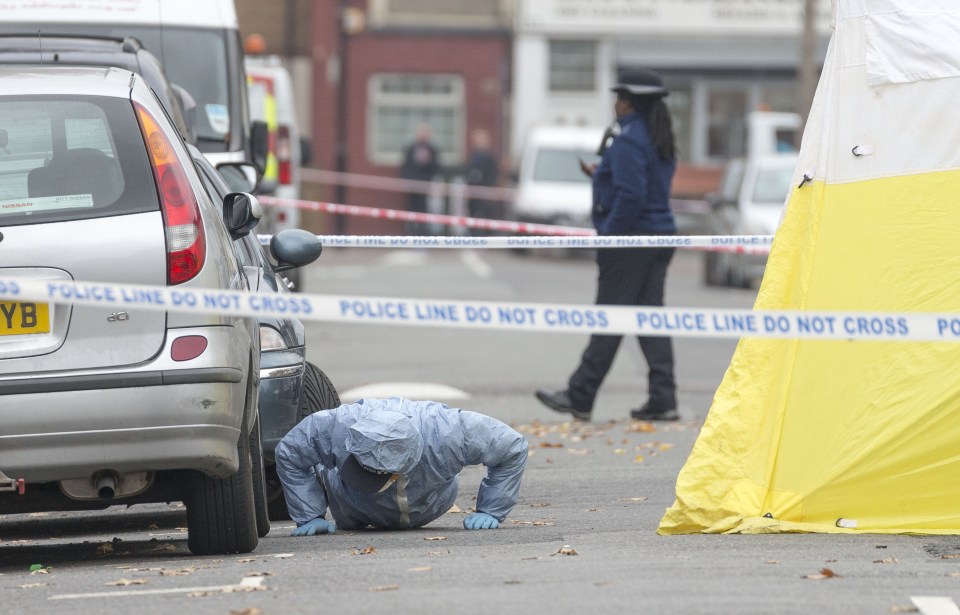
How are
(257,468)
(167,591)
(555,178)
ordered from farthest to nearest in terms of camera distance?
(555,178) < (257,468) < (167,591)

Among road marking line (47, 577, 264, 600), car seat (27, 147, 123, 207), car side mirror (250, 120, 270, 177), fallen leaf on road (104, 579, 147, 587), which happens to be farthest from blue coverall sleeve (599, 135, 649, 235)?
road marking line (47, 577, 264, 600)

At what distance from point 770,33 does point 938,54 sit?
32.5m

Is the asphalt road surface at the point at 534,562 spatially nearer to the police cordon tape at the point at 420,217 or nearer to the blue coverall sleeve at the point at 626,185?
the blue coverall sleeve at the point at 626,185

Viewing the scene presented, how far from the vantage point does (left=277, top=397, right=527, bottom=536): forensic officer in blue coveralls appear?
6.53 m

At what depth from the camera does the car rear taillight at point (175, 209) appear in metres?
5.83

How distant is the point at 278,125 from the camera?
63.4 feet

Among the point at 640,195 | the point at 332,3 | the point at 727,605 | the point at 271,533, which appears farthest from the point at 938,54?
the point at 332,3

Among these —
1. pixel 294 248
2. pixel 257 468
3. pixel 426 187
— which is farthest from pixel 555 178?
pixel 257 468

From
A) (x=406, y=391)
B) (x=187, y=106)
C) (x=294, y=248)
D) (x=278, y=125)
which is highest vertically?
(x=294, y=248)

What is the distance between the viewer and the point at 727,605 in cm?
510

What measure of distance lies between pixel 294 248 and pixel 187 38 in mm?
5761

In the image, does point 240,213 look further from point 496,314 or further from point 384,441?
point 496,314

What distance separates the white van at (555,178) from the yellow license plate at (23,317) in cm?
2332

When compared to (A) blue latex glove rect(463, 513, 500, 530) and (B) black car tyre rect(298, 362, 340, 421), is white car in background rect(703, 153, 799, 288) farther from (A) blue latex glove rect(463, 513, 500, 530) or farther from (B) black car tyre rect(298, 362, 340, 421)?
(A) blue latex glove rect(463, 513, 500, 530)
